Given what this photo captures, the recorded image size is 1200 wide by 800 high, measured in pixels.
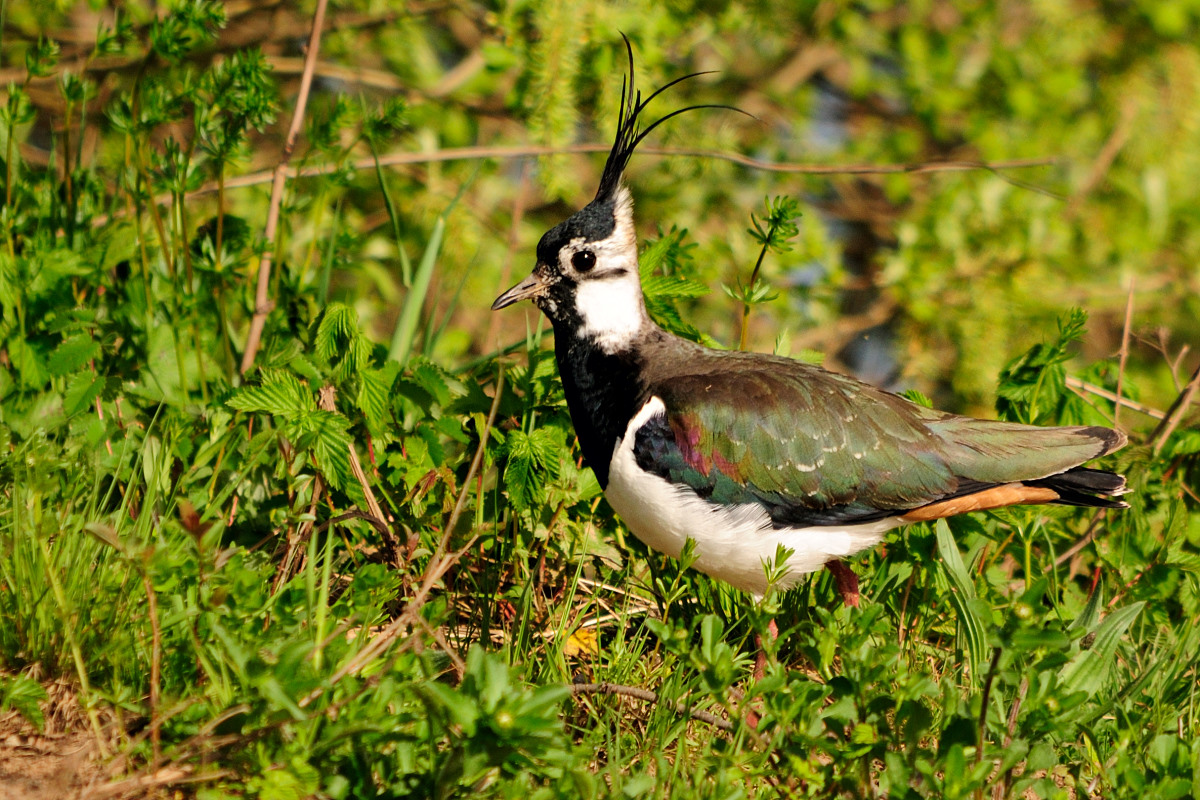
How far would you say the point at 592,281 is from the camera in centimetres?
383

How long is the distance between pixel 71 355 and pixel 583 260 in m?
1.69

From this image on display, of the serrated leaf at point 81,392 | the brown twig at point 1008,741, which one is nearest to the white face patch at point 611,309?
the serrated leaf at point 81,392

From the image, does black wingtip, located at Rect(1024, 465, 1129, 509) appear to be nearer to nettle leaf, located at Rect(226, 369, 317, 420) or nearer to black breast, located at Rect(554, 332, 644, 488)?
black breast, located at Rect(554, 332, 644, 488)

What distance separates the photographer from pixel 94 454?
3445 millimetres

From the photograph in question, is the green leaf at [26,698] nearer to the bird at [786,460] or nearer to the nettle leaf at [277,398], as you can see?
the nettle leaf at [277,398]

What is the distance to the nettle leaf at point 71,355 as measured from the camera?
3.59 meters

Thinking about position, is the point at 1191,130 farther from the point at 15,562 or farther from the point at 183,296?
the point at 15,562

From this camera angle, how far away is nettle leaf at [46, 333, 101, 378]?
11.8 ft

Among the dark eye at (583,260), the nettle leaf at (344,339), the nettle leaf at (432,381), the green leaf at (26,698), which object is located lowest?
the green leaf at (26,698)

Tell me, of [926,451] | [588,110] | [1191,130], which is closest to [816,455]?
[926,451]

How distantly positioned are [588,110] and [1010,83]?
2.70 meters

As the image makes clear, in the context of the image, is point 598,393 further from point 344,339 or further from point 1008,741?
point 1008,741

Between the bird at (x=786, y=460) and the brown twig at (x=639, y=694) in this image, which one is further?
the bird at (x=786, y=460)

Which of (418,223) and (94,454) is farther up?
(418,223)
